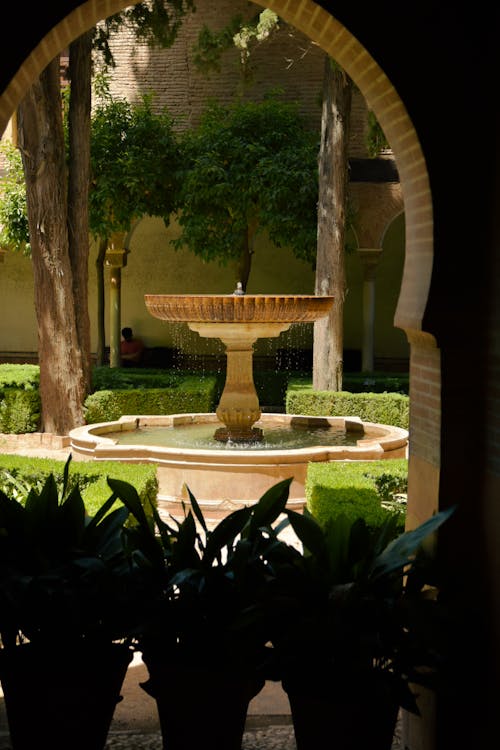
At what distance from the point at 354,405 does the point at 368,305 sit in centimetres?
564

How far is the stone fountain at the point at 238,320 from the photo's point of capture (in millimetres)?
9117

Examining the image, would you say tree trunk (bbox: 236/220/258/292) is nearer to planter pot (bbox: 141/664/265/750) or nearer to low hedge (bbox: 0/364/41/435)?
low hedge (bbox: 0/364/41/435)

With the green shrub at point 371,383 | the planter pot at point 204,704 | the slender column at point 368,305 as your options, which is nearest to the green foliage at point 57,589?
the planter pot at point 204,704

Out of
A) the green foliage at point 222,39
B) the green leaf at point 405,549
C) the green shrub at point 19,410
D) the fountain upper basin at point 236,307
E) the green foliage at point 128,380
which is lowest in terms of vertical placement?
the green shrub at point 19,410

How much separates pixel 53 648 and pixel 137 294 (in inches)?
750

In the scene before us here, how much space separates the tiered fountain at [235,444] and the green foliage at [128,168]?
22.7ft

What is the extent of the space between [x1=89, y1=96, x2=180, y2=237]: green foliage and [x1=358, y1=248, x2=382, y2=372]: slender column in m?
3.85

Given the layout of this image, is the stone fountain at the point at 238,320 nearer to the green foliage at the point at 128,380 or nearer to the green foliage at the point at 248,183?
the green foliage at the point at 128,380

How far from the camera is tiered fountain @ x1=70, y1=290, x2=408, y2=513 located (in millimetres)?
8797

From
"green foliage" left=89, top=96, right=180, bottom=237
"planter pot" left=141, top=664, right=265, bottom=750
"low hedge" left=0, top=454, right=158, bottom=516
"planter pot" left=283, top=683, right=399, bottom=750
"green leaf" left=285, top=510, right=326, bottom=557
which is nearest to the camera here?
"planter pot" left=283, top=683, right=399, bottom=750

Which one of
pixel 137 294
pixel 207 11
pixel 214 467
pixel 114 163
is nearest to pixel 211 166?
pixel 114 163

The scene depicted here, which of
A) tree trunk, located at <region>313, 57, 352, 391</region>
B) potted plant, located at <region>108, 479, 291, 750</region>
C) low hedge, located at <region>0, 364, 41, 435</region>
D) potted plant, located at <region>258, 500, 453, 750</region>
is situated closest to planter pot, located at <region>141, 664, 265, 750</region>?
potted plant, located at <region>108, 479, 291, 750</region>

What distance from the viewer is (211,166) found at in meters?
16.6

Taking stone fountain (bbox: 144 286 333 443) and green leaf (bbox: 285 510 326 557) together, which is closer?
green leaf (bbox: 285 510 326 557)
